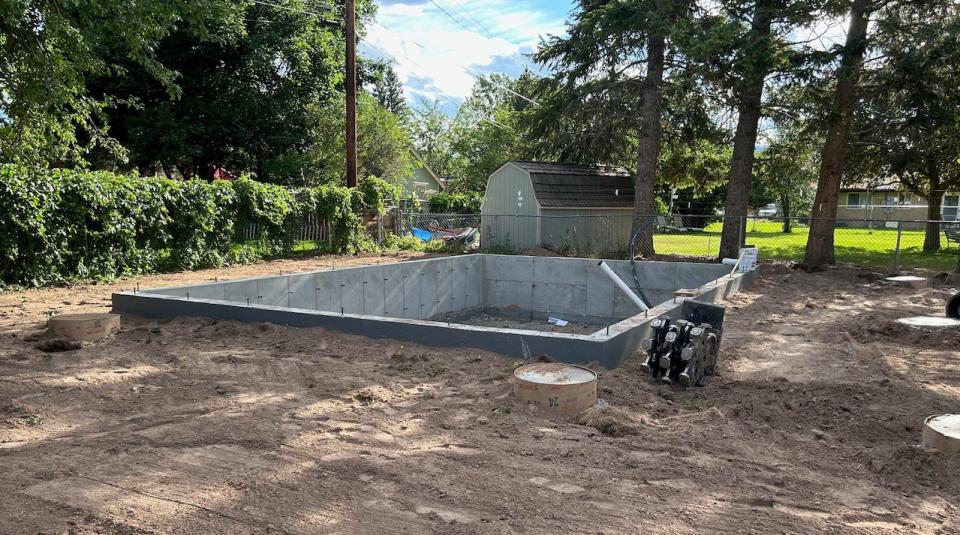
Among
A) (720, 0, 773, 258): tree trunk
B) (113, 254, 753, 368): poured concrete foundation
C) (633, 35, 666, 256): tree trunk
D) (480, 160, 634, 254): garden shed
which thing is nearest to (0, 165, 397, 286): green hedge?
(113, 254, 753, 368): poured concrete foundation

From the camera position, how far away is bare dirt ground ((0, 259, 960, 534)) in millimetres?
3424

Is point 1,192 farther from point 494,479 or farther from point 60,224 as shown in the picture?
point 494,479

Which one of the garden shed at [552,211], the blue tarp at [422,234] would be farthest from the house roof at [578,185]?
the blue tarp at [422,234]

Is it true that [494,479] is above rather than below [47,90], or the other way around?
below

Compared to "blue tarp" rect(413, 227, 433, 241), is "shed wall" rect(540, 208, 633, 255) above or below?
above

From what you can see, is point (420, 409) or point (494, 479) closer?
point (494, 479)

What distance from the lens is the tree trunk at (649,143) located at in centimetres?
1780

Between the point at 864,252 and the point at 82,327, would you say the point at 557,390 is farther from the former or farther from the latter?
the point at 864,252

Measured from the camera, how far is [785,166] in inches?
736

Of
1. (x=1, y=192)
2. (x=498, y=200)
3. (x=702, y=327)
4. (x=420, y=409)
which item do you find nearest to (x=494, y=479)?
(x=420, y=409)

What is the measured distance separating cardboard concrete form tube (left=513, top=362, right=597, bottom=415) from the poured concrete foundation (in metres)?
1.20

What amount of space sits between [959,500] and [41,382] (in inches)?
272

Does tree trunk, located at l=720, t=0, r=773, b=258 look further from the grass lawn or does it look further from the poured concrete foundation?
the poured concrete foundation

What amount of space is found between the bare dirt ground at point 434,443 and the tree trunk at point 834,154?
877 cm
